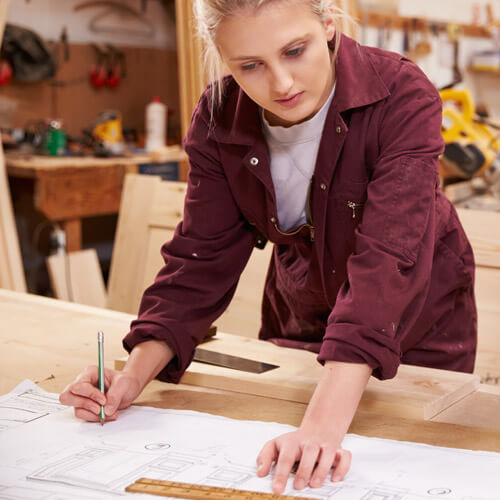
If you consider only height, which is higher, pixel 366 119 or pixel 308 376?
pixel 366 119

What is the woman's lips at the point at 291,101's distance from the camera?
969 mm

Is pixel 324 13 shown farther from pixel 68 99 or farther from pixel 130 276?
pixel 68 99

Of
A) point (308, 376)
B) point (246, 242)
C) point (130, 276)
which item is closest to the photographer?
point (308, 376)

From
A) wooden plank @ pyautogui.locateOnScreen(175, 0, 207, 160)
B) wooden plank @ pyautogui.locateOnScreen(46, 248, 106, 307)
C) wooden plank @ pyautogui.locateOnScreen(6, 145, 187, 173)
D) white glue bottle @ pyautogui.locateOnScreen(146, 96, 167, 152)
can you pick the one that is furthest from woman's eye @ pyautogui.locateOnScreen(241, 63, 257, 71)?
white glue bottle @ pyautogui.locateOnScreen(146, 96, 167, 152)

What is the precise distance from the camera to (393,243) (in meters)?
0.94

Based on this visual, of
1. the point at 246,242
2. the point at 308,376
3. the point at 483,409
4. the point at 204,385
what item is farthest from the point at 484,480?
the point at 246,242

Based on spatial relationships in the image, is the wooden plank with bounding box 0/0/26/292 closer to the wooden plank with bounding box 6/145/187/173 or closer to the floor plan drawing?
the wooden plank with bounding box 6/145/187/173

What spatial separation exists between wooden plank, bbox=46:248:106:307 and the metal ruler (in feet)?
8.94

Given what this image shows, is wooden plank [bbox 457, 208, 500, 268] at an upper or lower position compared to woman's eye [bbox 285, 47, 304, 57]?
lower

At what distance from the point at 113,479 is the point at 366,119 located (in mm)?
593

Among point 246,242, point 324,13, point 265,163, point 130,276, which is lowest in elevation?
point 130,276

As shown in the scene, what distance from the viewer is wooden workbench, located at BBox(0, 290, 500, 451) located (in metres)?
0.94

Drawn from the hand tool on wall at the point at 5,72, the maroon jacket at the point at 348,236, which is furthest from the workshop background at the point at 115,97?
the maroon jacket at the point at 348,236

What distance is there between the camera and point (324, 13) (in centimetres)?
98
